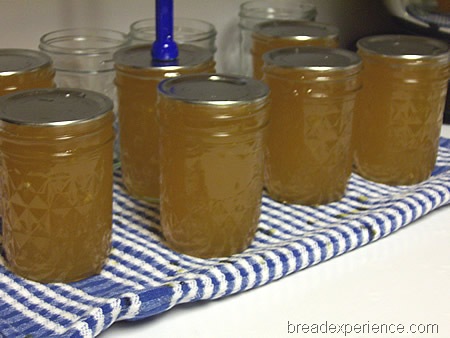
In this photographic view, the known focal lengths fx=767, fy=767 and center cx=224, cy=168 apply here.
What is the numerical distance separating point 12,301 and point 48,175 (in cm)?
14

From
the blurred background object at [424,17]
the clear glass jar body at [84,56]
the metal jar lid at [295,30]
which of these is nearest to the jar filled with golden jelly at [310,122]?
the metal jar lid at [295,30]

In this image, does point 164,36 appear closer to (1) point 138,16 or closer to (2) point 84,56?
(2) point 84,56

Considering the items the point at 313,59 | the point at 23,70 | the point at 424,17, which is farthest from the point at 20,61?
the point at 424,17

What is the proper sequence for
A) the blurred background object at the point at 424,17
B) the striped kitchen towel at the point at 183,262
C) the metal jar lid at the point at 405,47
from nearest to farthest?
the striped kitchen towel at the point at 183,262 < the metal jar lid at the point at 405,47 < the blurred background object at the point at 424,17

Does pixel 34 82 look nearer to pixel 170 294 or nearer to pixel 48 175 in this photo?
pixel 48 175

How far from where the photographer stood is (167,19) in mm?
1018

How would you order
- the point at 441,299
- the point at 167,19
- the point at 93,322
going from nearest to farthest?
1. the point at 93,322
2. the point at 441,299
3. the point at 167,19

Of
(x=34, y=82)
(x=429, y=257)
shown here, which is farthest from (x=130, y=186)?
(x=429, y=257)

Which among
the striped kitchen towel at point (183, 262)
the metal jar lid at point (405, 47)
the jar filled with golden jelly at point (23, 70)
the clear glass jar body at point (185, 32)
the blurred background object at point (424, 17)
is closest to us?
the striped kitchen towel at point (183, 262)

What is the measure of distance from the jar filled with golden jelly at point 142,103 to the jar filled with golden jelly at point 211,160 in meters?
0.08

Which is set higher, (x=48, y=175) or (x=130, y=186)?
(x=48, y=175)

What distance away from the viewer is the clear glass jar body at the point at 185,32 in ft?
3.95

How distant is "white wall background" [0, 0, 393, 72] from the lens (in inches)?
44.0

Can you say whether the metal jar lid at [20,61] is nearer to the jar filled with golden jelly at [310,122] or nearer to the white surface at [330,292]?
the white surface at [330,292]
